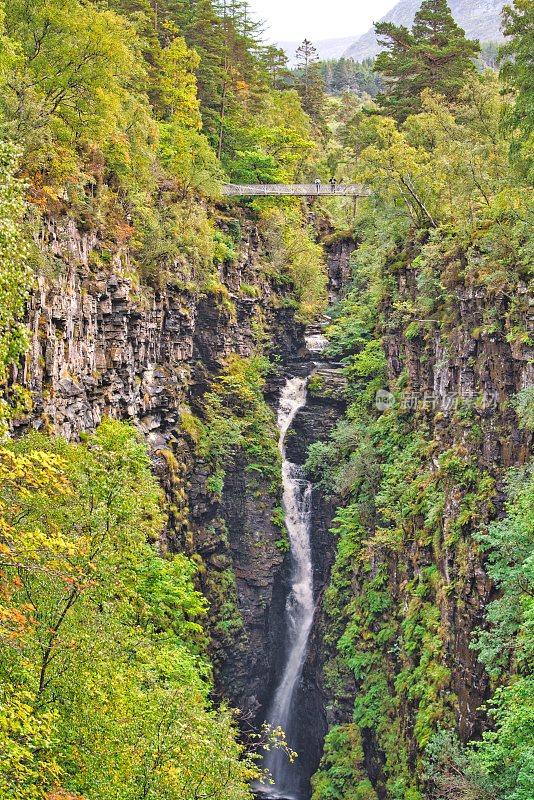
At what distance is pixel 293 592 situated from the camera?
39.4m

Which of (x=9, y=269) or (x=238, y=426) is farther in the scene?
(x=238, y=426)

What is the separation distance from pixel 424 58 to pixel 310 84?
87.7ft

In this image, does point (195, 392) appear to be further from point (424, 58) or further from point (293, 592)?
point (424, 58)

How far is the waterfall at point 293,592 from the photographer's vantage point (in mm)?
35219

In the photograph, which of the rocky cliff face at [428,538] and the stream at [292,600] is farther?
the stream at [292,600]

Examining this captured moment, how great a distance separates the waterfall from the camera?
116 ft

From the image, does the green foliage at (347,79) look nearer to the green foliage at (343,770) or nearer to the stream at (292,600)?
the stream at (292,600)

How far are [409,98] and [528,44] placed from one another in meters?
27.4

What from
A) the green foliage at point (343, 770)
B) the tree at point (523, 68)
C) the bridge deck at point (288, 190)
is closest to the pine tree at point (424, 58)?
the bridge deck at point (288, 190)

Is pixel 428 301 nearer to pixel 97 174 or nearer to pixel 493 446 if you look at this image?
pixel 493 446

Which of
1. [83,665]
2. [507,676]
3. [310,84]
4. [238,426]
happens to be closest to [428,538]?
[507,676]

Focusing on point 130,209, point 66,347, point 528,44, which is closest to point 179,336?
point 130,209

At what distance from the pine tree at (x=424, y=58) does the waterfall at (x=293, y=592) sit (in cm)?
1993

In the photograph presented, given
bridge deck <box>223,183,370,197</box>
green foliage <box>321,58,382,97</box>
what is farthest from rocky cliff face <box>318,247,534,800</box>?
green foliage <box>321,58,382,97</box>
